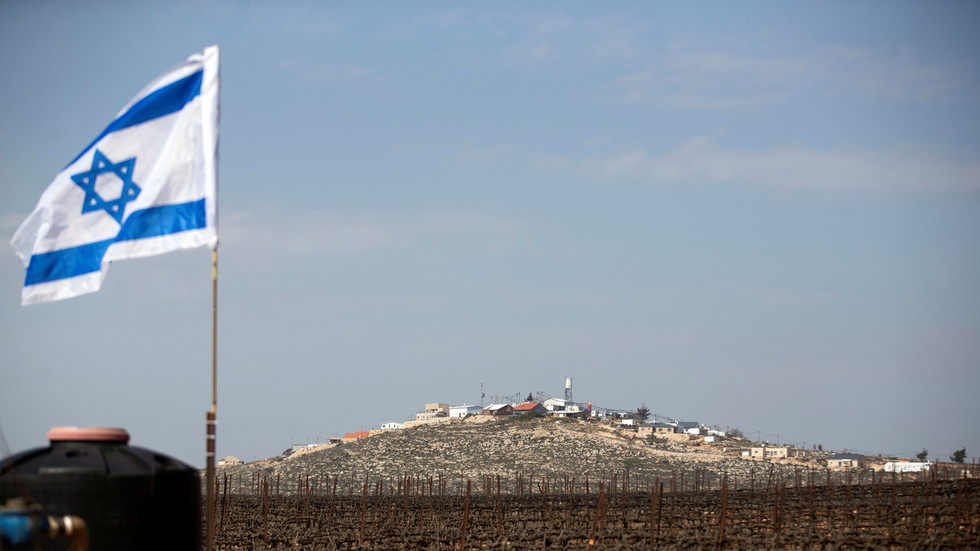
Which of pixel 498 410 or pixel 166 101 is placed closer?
pixel 166 101

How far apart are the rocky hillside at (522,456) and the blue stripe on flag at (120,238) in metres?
59.5

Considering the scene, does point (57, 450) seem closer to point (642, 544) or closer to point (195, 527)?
point (195, 527)

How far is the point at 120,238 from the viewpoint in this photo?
7.38 meters

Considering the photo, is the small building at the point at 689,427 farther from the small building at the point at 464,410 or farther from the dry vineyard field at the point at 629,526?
the dry vineyard field at the point at 629,526

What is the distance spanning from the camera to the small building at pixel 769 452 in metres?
78.8

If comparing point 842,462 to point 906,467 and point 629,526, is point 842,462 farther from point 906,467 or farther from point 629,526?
point 629,526

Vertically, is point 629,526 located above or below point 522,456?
above

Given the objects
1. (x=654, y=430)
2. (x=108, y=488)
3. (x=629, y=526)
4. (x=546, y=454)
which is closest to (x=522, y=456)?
(x=546, y=454)

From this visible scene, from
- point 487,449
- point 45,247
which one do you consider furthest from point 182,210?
point 487,449

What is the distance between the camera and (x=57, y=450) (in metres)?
6.47

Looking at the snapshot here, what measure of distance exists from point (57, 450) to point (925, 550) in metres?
17.9

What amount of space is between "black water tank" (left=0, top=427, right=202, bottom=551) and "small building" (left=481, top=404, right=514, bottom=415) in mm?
94199

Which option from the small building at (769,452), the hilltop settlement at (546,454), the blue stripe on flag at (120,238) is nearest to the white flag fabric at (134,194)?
the blue stripe on flag at (120,238)

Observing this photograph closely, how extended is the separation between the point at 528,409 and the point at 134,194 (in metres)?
97.3
